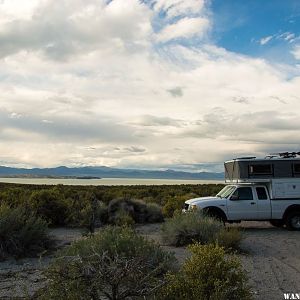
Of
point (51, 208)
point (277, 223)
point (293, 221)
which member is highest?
point (51, 208)

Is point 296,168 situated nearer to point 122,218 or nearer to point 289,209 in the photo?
point 289,209

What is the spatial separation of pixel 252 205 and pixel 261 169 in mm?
1494

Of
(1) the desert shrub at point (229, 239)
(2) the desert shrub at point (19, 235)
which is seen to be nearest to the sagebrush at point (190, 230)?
(1) the desert shrub at point (229, 239)

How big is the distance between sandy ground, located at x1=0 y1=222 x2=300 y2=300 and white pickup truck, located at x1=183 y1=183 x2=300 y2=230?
0.77m

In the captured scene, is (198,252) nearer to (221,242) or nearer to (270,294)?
(270,294)

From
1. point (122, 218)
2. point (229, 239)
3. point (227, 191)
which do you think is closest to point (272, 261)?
point (229, 239)

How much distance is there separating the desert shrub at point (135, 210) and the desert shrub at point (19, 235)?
30.0 ft

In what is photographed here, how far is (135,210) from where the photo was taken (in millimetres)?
23672

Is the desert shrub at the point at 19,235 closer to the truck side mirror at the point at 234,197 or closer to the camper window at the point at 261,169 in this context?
the truck side mirror at the point at 234,197

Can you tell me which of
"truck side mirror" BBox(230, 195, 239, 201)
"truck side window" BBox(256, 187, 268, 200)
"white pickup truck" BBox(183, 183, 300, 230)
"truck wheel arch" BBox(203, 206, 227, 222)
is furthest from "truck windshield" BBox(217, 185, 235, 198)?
"truck side window" BBox(256, 187, 268, 200)

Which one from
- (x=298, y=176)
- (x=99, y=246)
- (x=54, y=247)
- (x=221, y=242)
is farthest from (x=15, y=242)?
(x=298, y=176)

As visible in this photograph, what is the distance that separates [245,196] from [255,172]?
40.8 inches

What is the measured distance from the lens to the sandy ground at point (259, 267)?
8633 mm

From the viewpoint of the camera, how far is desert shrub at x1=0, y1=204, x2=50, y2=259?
A: 1232 centimetres
